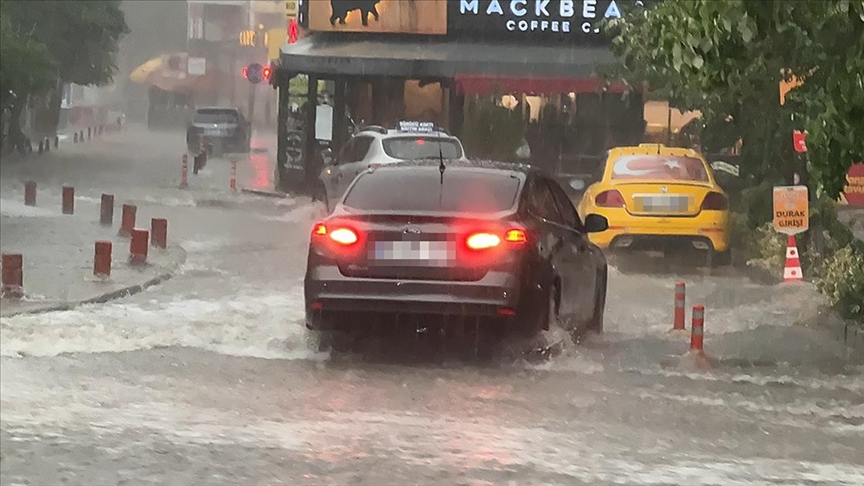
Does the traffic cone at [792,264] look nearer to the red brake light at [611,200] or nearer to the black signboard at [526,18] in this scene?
the red brake light at [611,200]

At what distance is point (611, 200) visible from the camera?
15.7 m

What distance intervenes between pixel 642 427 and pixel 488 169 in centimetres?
306

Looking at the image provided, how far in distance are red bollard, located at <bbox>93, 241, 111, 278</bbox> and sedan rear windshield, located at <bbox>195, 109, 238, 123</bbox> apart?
27.7 metres

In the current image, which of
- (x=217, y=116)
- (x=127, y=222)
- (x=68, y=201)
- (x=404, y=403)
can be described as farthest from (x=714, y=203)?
(x=217, y=116)

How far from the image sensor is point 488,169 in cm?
1022

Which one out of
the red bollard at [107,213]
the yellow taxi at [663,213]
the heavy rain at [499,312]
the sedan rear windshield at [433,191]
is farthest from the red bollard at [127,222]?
the sedan rear windshield at [433,191]

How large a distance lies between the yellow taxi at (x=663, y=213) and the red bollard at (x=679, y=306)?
162 inches

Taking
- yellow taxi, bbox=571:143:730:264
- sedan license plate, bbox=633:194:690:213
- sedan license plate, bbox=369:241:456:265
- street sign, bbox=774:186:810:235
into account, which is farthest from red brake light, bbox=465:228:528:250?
sedan license plate, bbox=633:194:690:213

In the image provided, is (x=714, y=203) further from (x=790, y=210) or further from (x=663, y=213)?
(x=790, y=210)

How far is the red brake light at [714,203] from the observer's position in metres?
15.7

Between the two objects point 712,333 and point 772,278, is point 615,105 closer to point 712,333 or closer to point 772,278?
point 772,278

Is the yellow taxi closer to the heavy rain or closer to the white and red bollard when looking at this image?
the heavy rain

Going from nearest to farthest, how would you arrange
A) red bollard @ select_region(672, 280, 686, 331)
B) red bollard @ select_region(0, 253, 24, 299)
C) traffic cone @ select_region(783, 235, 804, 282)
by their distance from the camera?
red bollard @ select_region(672, 280, 686, 331) < red bollard @ select_region(0, 253, 24, 299) < traffic cone @ select_region(783, 235, 804, 282)

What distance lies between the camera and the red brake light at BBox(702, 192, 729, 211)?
1566 centimetres
